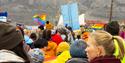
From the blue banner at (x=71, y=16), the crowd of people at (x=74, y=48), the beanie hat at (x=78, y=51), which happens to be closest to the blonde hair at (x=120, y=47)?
the crowd of people at (x=74, y=48)

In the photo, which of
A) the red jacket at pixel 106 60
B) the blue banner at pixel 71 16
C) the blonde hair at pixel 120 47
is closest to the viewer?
the red jacket at pixel 106 60

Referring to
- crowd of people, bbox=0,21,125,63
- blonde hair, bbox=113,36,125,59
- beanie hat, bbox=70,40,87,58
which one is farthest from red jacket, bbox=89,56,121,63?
beanie hat, bbox=70,40,87,58

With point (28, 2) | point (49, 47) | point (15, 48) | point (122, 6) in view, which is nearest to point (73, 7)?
point (49, 47)

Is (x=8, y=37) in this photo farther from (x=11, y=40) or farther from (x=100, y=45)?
(x=100, y=45)

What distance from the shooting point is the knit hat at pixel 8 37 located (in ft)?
7.52

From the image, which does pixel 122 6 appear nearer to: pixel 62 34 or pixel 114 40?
pixel 62 34

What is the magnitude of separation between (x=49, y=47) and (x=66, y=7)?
11.4 meters

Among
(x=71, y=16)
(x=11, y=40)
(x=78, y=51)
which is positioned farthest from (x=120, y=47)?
(x=71, y=16)

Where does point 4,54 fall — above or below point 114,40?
above

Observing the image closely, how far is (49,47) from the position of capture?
25.0 ft

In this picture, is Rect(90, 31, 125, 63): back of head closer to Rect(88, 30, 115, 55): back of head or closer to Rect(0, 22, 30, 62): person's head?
Rect(88, 30, 115, 55): back of head

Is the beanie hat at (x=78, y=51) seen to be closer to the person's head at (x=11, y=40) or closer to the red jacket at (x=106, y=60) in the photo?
the red jacket at (x=106, y=60)

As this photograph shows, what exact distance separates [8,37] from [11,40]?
0.9 inches

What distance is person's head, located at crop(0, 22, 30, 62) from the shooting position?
2295mm
